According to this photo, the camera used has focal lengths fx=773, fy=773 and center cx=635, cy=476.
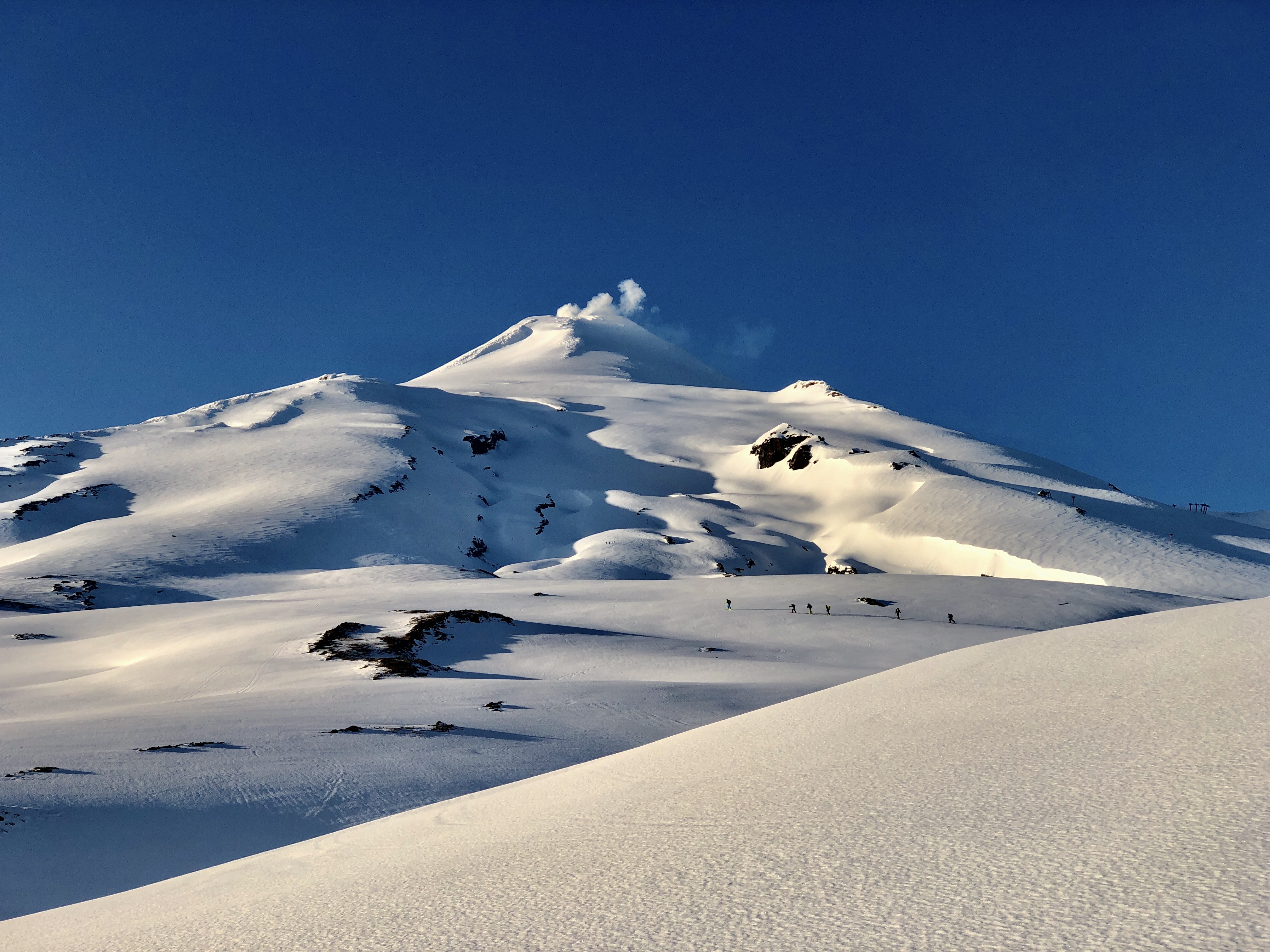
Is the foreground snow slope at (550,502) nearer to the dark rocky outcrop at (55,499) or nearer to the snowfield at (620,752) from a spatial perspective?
the dark rocky outcrop at (55,499)

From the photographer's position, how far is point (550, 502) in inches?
3125

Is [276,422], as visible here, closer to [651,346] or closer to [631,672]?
[631,672]

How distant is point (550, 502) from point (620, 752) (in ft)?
234

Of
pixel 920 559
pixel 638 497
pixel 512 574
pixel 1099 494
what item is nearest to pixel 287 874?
pixel 512 574

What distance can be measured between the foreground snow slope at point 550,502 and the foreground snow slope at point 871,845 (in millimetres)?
41478

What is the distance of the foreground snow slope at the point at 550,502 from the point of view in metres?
51.2

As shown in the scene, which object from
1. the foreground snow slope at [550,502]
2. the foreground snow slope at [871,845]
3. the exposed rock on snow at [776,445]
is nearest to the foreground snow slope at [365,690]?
the foreground snow slope at [871,845]

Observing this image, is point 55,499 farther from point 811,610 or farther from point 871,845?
point 871,845

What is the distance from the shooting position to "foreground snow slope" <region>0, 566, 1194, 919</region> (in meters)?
8.67

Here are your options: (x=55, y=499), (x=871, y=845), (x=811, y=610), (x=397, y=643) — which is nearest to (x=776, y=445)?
(x=811, y=610)

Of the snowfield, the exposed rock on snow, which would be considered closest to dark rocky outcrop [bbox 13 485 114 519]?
the snowfield

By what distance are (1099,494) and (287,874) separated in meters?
86.3

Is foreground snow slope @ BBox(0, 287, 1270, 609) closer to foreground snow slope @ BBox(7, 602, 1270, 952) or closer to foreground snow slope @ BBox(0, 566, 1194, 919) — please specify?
foreground snow slope @ BBox(0, 566, 1194, 919)

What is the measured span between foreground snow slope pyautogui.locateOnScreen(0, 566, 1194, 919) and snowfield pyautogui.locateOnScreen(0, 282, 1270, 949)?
8 cm
